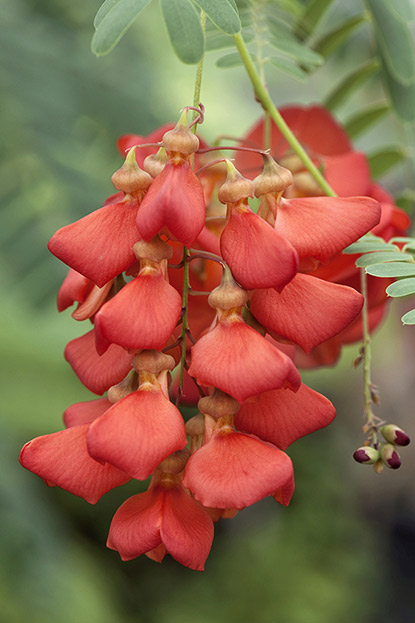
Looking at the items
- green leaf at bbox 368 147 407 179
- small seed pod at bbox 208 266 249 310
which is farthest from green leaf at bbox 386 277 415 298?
green leaf at bbox 368 147 407 179

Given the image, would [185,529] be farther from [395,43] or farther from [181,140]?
[395,43]

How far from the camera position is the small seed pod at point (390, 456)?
483 millimetres

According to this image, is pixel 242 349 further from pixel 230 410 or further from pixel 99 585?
pixel 99 585

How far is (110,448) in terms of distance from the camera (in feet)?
1.22

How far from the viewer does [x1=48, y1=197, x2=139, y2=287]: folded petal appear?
16.3 inches

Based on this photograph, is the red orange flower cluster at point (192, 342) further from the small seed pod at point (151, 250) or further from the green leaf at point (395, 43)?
the green leaf at point (395, 43)

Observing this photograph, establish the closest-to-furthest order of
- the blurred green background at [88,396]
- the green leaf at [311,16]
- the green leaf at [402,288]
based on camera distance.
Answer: the green leaf at [402,288], the green leaf at [311,16], the blurred green background at [88,396]

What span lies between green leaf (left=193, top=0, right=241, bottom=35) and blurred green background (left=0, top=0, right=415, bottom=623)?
458 mm

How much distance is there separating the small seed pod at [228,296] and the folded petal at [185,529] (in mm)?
121

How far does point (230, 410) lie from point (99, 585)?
217 cm

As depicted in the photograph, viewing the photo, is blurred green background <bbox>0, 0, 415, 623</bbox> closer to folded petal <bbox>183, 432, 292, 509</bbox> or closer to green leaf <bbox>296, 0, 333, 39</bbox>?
green leaf <bbox>296, 0, 333, 39</bbox>

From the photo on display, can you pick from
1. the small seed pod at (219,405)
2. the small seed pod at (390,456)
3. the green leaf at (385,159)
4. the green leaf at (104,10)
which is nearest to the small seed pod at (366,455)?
the small seed pod at (390,456)

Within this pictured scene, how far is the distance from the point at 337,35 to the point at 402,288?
1.52 ft

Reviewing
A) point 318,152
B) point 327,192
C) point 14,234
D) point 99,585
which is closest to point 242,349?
point 327,192
